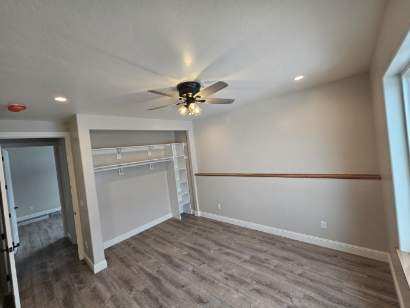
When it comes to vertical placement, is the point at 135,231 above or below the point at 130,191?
below

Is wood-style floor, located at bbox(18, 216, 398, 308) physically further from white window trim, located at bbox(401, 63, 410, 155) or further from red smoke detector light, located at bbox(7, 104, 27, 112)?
red smoke detector light, located at bbox(7, 104, 27, 112)

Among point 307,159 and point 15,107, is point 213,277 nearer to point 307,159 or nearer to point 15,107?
point 307,159

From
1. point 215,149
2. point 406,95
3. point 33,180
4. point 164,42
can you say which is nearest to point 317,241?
point 406,95

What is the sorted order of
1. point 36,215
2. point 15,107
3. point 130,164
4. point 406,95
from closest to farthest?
point 406,95
point 15,107
point 130,164
point 36,215

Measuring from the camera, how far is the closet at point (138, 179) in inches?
141

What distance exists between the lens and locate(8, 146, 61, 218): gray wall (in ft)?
18.1

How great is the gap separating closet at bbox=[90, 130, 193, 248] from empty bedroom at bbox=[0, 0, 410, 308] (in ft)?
0.12

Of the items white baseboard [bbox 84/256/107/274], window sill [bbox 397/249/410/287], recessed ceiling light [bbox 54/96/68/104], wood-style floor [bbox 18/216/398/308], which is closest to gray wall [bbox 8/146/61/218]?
wood-style floor [bbox 18/216/398/308]

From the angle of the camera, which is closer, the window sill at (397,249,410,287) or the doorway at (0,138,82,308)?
the window sill at (397,249,410,287)

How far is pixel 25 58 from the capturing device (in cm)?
121

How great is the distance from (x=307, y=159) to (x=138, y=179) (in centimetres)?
347

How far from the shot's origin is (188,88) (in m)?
1.86

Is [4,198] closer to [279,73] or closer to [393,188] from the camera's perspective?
[279,73]

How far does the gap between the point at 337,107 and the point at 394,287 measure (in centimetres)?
225
